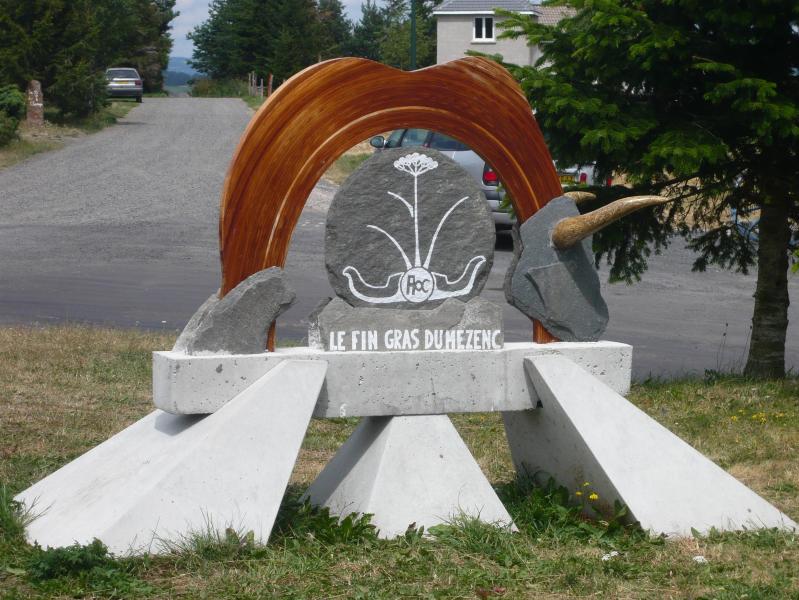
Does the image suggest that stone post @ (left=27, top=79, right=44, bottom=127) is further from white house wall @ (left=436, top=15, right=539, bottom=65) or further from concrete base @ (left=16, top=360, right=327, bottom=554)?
concrete base @ (left=16, top=360, right=327, bottom=554)

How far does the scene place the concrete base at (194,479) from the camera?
5066 millimetres

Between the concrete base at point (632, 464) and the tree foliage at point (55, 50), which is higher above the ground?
the tree foliage at point (55, 50)

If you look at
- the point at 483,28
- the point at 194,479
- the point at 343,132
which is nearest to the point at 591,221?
the point at 343,132

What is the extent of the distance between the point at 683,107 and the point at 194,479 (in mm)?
5581

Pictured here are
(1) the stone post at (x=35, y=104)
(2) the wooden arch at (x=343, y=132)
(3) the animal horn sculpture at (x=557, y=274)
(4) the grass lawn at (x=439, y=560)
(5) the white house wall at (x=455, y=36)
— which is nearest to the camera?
(4) the grass lawn at (x=439, y=560)

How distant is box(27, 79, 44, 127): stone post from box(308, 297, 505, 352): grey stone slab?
25.9m

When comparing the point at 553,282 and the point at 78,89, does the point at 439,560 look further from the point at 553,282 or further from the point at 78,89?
the point at 78,89

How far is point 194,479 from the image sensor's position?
519 centimetres

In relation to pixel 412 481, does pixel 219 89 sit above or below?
above

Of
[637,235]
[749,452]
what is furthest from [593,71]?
[749,452]

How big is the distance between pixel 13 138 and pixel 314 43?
61.6 ft

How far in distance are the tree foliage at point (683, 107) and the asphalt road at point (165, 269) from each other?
1522 millimetres

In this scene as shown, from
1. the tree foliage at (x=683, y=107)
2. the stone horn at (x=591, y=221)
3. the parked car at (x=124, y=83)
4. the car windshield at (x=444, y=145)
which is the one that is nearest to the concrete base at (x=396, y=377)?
the stone horn at (x=591, y=221)

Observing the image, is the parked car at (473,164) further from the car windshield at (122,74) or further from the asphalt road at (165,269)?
the car windshield at (122,74)
